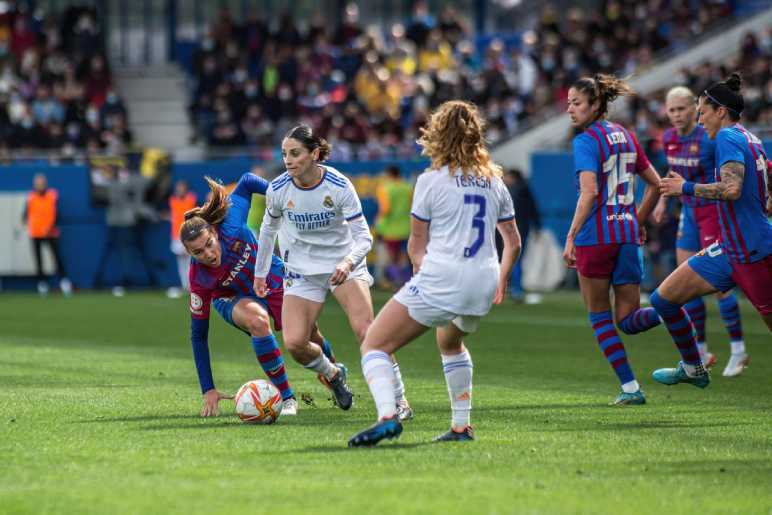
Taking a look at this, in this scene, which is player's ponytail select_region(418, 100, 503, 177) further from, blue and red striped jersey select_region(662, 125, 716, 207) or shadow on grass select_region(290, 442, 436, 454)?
blue and red striped jersey select_region(662, 125, 716, 207)

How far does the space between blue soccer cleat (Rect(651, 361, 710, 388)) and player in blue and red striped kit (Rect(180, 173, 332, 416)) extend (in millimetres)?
2846

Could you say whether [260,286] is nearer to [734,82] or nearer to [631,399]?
[631,399]

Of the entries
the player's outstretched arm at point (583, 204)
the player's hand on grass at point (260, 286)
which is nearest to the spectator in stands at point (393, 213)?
the player's outstretched arm at point (583, 204)

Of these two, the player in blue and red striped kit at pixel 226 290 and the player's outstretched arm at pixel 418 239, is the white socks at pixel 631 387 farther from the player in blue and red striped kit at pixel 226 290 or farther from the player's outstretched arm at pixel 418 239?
the player's outstretched arm at pixel 418 239

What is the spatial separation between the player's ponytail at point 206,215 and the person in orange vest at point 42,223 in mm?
18473

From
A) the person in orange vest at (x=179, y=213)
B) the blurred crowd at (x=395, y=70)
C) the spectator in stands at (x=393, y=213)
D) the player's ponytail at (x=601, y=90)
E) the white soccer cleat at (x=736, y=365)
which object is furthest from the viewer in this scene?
the blurred crowd at (x=395, y=70)

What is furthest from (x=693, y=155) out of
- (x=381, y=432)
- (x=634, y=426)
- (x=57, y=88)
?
(x=57, y=88)

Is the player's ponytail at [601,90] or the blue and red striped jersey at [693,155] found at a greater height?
the player's ponytail at [601,90]

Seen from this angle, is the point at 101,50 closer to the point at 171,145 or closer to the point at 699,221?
the point at 171,145

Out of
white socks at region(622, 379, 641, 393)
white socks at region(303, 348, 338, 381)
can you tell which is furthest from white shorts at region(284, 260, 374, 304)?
white socks at region(622, 379, 641, 393)

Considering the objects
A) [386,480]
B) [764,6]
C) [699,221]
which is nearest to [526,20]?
[764,6]

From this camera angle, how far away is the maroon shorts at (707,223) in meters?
13.0

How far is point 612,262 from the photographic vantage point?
423 inches

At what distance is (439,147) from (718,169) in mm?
2742
